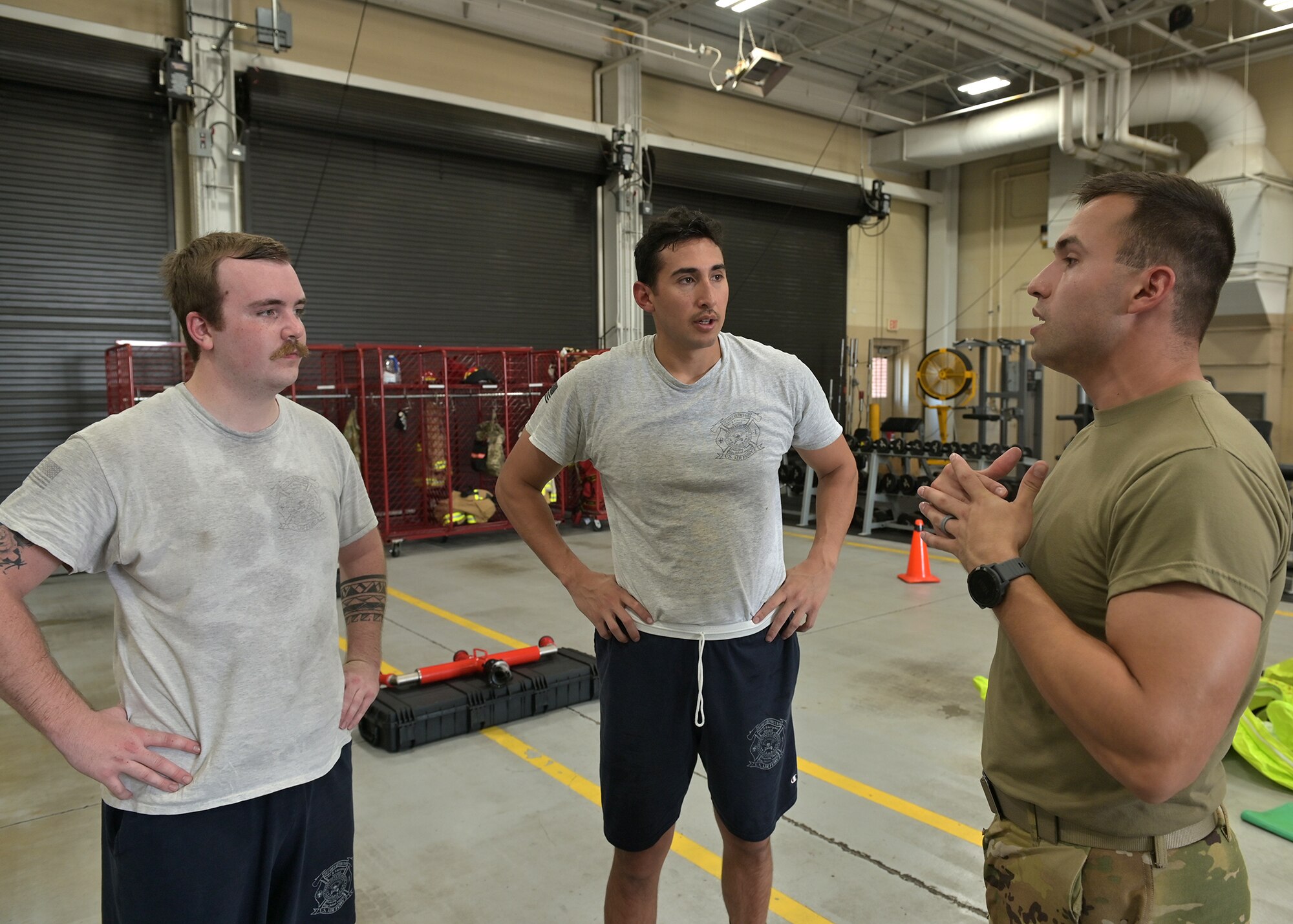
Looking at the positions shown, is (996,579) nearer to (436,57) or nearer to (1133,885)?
(1133,885)

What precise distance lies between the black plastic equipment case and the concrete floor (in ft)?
0.23

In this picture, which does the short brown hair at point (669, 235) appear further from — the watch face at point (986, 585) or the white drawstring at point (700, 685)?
the watch face at point (986, 585)

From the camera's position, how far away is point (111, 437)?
158 cm

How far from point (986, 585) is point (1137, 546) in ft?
0.67

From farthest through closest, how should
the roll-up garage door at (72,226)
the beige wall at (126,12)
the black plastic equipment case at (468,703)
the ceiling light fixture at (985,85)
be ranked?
the ceiling light fixture at (985,85), the beige wall at (126,12), the roll-up garage door at (72,226), the black plastic equipment case at (468,703)

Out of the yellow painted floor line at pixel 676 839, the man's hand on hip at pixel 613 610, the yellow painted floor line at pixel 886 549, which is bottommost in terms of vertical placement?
the yellow painted floor line at pixel 676 839

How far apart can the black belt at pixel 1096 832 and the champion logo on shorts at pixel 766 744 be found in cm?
78

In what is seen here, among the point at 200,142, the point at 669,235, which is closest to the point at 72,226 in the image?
the point at 200,142

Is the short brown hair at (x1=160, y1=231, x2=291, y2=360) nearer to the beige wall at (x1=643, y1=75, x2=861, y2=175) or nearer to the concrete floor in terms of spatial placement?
the concrete floor

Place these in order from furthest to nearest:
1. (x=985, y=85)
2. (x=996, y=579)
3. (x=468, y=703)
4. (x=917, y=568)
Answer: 1. (x=985, y=85)
2. (x=917, y=568)
3. (x=468, y=703)
4. (x=996, y=579)

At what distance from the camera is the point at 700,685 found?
7.07 ft

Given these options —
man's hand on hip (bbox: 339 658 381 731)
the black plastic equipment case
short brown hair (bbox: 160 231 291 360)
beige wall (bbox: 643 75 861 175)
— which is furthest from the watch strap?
beige wall (bbox: 643 75 861 175)

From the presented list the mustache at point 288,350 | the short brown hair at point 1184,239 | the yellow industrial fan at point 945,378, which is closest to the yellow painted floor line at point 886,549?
the yellow industrial fan at point 945,378

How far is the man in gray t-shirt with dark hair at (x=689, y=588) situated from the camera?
2.17 m
